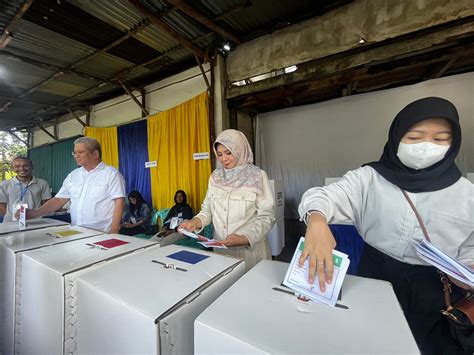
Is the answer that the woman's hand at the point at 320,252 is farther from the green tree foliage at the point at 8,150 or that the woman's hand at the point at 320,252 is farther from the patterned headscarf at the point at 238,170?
the green tree foliage at the point at 8,150

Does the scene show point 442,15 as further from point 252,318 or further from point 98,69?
point 98,69

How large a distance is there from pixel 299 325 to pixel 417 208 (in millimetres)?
544

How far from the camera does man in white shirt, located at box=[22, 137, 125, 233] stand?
4.83ft

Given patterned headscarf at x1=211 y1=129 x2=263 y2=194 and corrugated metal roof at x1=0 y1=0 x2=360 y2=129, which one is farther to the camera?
corrugated metal roof at x1=0 y1=0 x2=360 y2=129

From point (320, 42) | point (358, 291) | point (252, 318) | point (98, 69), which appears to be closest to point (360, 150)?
point (320, 42)

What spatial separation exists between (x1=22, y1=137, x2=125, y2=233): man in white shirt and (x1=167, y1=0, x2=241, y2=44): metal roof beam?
1.57 m

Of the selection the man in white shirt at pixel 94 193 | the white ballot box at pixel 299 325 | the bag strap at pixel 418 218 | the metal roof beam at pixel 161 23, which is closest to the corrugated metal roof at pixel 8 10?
the metal roof beam at pixel 161 23

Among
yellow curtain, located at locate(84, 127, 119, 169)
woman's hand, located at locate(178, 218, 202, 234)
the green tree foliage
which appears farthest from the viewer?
the green tree foliage

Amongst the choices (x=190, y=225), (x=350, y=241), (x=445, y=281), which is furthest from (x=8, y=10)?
(x=350, y=241)

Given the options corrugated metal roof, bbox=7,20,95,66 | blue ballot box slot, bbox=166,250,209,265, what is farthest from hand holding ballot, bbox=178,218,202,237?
corrugated metal roof, bbox=7,20,95,66

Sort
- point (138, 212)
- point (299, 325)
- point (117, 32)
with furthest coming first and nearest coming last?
point (138, 212) < point (117, 32) < point (299, 325)

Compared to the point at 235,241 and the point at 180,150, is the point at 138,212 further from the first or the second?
the point at 235,241

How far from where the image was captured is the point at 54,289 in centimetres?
53

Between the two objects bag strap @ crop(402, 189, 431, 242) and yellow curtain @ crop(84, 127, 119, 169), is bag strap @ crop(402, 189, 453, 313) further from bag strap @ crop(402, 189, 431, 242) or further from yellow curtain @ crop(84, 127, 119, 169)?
yellow curtain @ crop(84, 127, 119, 169)
